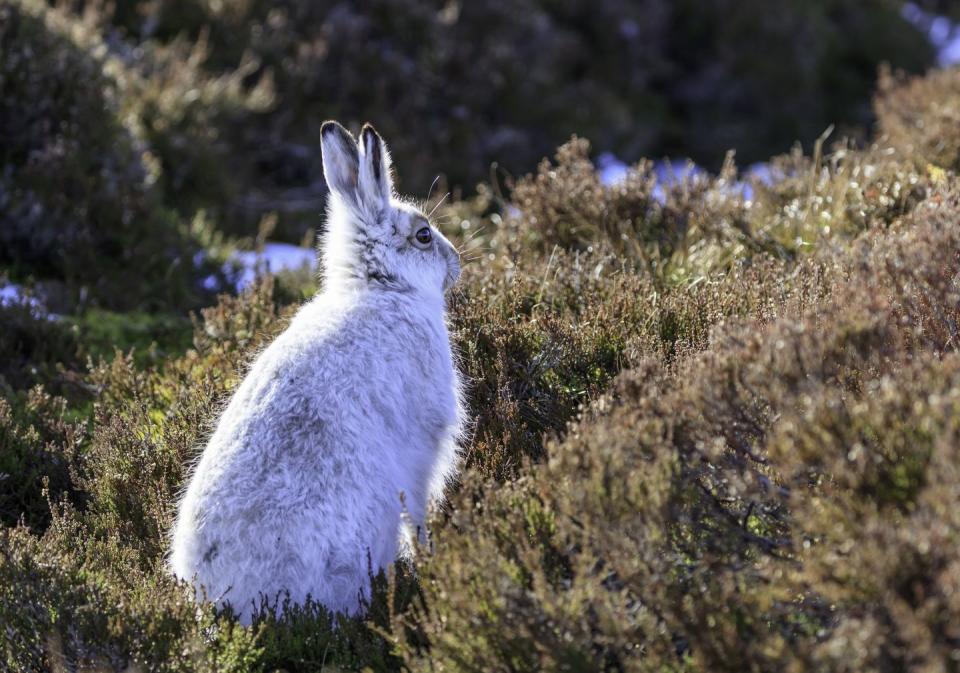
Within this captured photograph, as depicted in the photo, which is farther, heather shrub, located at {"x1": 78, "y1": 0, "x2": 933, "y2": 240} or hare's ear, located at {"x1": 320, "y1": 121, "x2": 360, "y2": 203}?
heather shrub, located at {"x1": 78, "y1": 0, "x2": 933, "y2": 240}

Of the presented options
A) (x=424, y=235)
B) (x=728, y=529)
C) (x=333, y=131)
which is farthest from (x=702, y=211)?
(x=728, y=529)

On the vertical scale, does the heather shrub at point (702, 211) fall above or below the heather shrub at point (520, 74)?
below

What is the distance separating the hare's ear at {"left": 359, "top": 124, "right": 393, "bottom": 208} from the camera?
16.0 ft

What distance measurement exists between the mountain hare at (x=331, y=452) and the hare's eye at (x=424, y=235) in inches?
13.2

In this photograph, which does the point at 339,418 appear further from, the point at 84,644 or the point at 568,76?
the point at 568,76

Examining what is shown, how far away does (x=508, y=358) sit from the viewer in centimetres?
538

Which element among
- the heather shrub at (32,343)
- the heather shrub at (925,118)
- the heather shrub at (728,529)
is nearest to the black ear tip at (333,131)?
the heather shrub at (728,529)

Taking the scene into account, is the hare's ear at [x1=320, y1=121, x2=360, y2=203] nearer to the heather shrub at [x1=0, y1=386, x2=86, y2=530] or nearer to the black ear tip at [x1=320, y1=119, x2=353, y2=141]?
the black ear tip at [x1=320, y1=119, x2=353, y2=141]

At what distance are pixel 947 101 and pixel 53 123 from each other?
7559 mm

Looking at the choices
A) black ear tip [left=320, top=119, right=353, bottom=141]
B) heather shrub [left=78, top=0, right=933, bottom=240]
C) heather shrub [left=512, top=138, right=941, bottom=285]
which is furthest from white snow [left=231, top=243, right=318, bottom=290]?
black ear tip [left=320, top=119, right=353, bottom=141]

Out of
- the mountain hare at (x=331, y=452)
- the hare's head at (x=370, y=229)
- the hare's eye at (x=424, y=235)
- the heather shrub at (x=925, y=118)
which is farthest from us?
the heather shrub at (x=925, y=118)

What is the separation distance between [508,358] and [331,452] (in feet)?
5.11

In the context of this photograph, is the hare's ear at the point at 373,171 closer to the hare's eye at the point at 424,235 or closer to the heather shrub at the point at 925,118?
the hare's eye at the point at 424,235

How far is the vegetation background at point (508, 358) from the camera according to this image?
3141 millimetres
